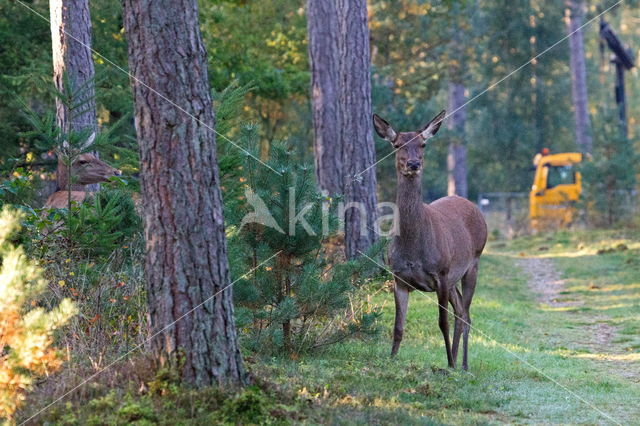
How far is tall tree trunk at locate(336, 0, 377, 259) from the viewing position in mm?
14016

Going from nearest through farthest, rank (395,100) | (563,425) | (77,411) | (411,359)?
(77,411) < (563,425) < (411,359) < (395,100)

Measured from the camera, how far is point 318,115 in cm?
1800

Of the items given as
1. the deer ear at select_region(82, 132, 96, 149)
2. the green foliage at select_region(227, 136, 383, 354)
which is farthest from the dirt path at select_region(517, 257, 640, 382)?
the deer ear at select_region(82, 132, 96, 149)

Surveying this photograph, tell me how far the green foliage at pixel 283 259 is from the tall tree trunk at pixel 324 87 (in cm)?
849

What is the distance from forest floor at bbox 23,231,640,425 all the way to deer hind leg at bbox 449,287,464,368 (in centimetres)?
19

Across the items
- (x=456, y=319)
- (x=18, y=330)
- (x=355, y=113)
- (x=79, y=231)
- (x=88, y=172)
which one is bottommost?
(x=456, y=319)

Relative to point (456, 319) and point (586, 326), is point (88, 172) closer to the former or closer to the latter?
point (456, 319)

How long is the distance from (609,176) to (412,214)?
737 inches

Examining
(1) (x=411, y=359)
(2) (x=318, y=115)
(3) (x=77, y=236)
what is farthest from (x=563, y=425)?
(2) (x=318, y=115)

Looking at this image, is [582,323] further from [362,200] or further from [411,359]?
[411,359]

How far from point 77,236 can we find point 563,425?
4.89 meters

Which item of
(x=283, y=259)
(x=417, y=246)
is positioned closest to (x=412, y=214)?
(x=417, y=246)

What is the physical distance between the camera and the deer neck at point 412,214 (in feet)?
30.0

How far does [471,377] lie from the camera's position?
8406 mm
